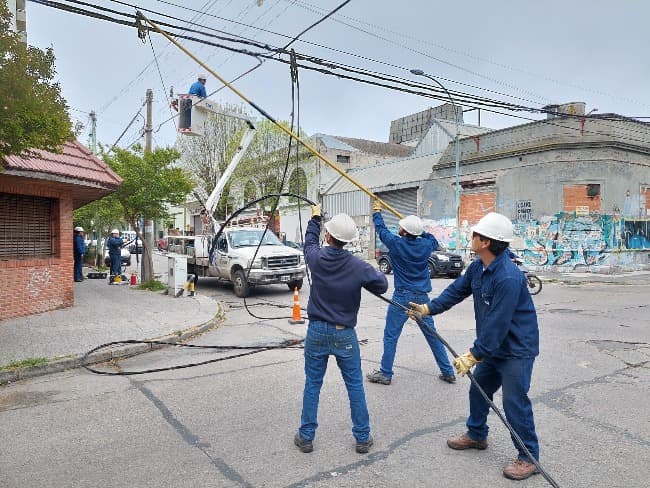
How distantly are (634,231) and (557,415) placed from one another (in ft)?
Answer: 66.5

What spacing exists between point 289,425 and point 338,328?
117 cm

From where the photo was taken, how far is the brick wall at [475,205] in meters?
23.6

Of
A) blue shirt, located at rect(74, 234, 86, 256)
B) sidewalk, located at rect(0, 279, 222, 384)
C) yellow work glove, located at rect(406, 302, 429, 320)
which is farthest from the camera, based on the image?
blue shirt, located at rect(74, 234, 86, 256)

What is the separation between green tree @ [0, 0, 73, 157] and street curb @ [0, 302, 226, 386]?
2.74 meters

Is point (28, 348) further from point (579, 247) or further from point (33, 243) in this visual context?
point (579, 247)

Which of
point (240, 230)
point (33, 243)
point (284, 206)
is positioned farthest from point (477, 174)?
point (33, 243)

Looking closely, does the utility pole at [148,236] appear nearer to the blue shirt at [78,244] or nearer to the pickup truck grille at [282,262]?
the blue shirt at [78,244]

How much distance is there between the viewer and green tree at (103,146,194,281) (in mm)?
14594

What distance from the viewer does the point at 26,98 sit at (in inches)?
228

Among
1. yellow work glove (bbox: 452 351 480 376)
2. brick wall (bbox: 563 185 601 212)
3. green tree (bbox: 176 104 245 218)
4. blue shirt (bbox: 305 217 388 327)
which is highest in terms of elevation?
green tree (bbox: 176 104 245 218)

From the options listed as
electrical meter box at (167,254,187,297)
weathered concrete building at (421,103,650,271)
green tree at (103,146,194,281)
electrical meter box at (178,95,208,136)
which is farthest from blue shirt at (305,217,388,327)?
weathered concrete building at (421,103,650,271)

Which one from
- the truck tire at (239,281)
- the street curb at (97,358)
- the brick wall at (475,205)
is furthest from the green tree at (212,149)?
the street curb at (97,358)

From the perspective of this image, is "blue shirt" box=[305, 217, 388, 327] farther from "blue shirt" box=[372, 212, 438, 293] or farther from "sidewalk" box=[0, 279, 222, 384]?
"sidewalk" box=[0, 279, 222, 384]

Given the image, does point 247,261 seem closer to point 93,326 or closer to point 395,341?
point 93,326
